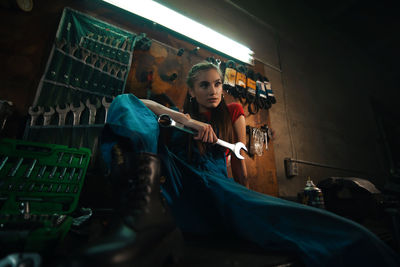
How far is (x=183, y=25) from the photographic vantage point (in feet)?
6.59

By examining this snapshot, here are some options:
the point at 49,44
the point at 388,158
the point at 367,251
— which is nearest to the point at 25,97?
the point at 49,44

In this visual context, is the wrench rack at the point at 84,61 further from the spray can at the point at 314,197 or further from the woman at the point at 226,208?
the spray can at the point at 314,197

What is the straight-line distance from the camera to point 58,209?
3.35ft

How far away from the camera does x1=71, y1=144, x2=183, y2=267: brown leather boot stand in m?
0.39

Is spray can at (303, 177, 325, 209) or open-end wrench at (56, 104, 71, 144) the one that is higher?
open-end wrench at (56, 104, 71, 144)

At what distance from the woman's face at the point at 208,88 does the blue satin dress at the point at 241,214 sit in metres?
0.53

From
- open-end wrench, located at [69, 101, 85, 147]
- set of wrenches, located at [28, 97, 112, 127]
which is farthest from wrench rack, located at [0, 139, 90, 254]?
set of wrenches, located at [28, 97, 112, 127]

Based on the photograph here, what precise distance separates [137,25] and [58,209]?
6.38 ft

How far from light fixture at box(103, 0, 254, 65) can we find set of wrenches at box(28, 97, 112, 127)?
38.4 inches

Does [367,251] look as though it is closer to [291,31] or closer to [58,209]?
[58,209]

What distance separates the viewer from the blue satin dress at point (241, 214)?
1.80ft

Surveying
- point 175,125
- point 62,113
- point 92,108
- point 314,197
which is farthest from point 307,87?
point 62,113

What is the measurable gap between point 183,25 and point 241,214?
2057 millimetres

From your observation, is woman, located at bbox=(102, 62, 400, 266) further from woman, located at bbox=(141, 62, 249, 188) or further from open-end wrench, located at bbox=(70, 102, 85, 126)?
open-end wrench, located at bbox=(70, 102, 85, 126)
